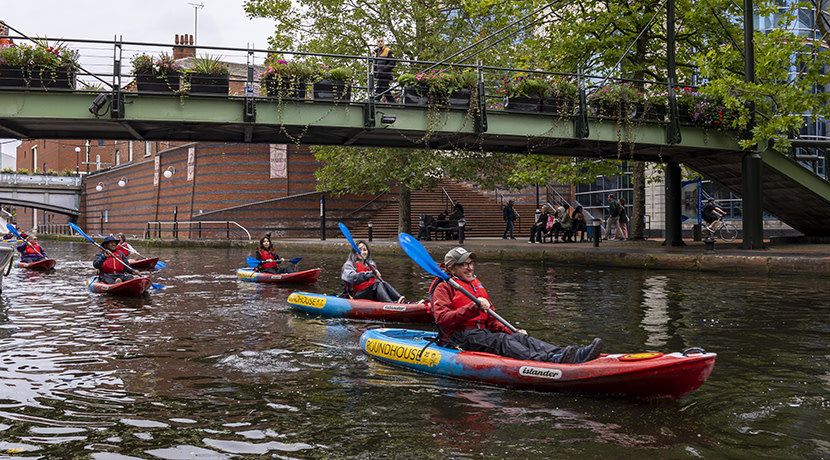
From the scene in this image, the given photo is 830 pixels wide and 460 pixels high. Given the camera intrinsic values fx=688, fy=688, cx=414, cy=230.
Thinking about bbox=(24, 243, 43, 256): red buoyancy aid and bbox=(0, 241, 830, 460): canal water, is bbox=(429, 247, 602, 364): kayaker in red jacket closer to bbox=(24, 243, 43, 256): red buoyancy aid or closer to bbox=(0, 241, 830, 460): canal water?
bbox=(0, 241, 830, 460): canal water

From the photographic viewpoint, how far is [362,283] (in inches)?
406

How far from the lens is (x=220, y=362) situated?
6.79 m

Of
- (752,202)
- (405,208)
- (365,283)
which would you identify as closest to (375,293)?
(365,283)

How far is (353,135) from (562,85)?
5284mm

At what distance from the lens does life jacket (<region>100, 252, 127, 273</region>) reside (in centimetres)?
1270

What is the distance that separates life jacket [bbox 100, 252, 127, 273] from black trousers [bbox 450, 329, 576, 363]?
28.3 feet

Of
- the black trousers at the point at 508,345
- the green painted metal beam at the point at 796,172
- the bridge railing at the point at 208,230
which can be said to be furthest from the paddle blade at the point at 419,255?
the bridge railing at the point at 208,230

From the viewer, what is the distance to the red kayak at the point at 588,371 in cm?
504

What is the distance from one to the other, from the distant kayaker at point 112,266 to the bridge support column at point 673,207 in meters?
14.7

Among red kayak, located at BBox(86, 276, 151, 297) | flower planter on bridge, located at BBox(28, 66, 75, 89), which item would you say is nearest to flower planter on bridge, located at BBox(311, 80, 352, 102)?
flower planter on bridge, located at BBox(28, 66, 75, 89)

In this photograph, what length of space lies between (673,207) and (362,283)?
44.0 feet

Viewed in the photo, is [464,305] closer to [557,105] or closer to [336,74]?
[336,74]

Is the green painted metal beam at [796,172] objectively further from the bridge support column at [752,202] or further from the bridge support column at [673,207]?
the bridge support column at [673,207]

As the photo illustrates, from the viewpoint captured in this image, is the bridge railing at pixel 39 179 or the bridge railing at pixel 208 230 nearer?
the bridge railing at pixel 208 230
